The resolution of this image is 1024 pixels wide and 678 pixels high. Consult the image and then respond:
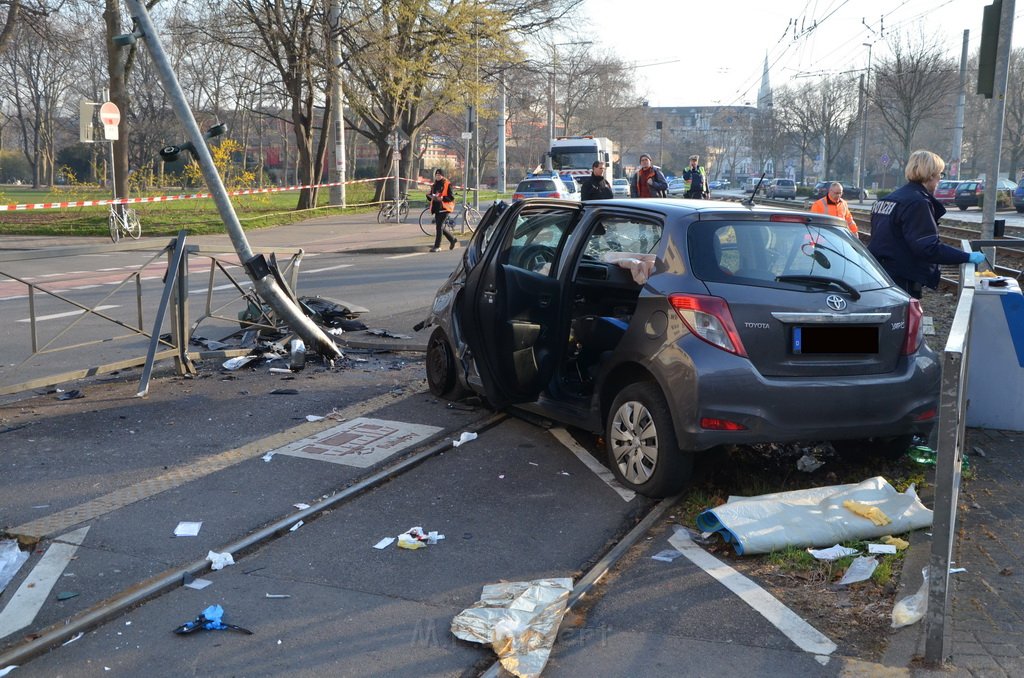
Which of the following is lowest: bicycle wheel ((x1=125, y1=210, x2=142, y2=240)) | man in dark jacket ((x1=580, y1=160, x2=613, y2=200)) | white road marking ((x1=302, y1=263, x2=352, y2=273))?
white road marking ((x1=302, y1=263, x2=352, y2=273))

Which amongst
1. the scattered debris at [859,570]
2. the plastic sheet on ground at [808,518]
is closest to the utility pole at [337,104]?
the plastic sheet on ground at [808,518]

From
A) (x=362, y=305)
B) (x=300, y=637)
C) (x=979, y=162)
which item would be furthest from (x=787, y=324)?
(x=979, y=162)

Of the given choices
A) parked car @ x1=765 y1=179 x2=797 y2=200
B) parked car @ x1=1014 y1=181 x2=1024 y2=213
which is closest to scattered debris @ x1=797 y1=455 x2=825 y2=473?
parked car @ x1=1014 y1=181 x2=1024 y2=213

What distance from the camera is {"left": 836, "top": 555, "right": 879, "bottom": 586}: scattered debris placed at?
4305mm

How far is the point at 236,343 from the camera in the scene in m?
9.84

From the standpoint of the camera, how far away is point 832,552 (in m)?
4.57

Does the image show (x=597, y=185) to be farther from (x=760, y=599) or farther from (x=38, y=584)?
(x=38, y=584)

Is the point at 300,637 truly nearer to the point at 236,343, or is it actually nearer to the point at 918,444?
the point at 918,444

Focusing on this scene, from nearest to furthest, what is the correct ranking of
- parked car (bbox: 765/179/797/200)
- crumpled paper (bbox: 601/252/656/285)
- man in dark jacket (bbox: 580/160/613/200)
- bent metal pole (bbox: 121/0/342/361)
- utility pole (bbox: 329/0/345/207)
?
crumpled paper (bbox: 601/252/656/285)
bent metal pole (bbox: 121/0/342/361)
man in dark jacket (bbox: 580/160/613/200)
utility pole (bbox: 329/0/345/207)
parked car (bbox: 765/179/797/200)

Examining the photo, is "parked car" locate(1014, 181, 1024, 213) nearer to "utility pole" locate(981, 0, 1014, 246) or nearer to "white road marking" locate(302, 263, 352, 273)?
"utility pole" locate(981, 0, 1014, 246)

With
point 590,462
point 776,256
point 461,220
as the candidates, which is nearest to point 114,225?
point 461,220

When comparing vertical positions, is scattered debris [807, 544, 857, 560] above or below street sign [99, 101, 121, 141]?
below

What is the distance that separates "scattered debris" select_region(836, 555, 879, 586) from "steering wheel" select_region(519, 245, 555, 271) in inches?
113

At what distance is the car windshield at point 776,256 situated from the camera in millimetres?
5312
